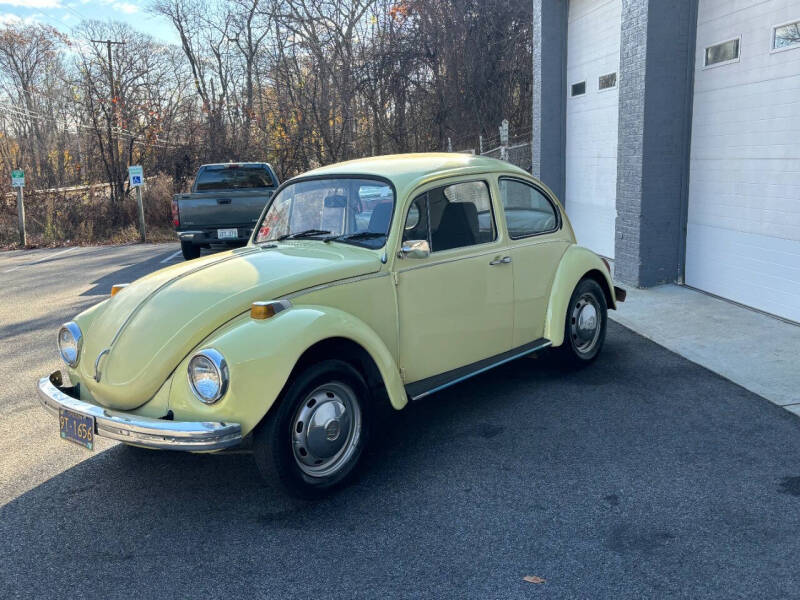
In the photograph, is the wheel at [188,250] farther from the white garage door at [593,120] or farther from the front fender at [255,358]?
the front fender at [255,358]

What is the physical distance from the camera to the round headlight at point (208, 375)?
363cm

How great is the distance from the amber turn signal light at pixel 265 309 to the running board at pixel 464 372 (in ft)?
3.52

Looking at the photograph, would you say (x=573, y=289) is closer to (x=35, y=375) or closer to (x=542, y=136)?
(x=35, y=375)

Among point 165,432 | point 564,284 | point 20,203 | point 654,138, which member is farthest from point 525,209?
point 20,203

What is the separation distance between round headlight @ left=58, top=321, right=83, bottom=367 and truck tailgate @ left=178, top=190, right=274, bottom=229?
878cm

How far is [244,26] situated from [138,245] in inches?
595

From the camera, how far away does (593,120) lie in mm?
11727

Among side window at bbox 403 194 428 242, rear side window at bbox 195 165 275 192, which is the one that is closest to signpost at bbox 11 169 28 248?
rear side window at bbox 195 165 275 192

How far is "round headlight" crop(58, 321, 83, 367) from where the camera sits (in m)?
4.36

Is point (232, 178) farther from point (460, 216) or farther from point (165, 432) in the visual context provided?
point (165, 432)

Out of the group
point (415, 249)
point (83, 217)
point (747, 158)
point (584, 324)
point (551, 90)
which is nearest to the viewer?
point (415, 249)

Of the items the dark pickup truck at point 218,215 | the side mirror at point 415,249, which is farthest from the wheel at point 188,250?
the side mirror at point 415,249

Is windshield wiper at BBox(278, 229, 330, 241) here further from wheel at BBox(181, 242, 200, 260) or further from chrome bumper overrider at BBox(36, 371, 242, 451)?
wheel at BBox(181, 242, 200, 260)

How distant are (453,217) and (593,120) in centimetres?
753
